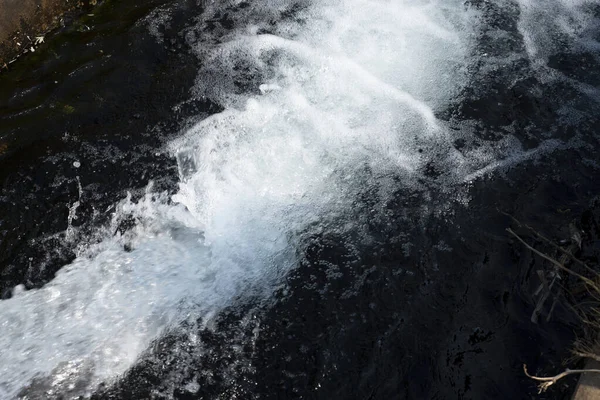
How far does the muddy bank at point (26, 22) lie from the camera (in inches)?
248

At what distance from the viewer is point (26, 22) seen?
647 centimetres

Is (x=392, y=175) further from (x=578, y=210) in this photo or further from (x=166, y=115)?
(x=166, y=115)

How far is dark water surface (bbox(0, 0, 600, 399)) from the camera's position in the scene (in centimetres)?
422

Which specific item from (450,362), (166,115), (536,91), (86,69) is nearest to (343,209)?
(450,362)

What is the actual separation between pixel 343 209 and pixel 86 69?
342 cm

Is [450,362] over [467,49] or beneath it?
beneath

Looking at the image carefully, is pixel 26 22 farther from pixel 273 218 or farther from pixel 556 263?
pixel 556 263

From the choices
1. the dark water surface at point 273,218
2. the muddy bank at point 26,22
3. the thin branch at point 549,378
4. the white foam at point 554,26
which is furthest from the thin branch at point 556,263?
the muddy bank at point 26,22

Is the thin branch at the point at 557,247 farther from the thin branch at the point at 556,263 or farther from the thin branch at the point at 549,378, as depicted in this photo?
the thin branch at the point at 549,378

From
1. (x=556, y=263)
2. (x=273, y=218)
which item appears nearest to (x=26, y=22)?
(x=273, y=218)

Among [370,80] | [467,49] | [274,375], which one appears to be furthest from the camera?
[467,49]

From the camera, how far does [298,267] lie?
477cm

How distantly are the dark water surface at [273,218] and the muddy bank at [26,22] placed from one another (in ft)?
0.65

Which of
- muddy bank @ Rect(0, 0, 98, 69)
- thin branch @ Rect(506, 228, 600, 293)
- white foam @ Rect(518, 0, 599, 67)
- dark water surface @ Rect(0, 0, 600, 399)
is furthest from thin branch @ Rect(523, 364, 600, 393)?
muddy bank @ Rect(0, 0, 98, 69)
